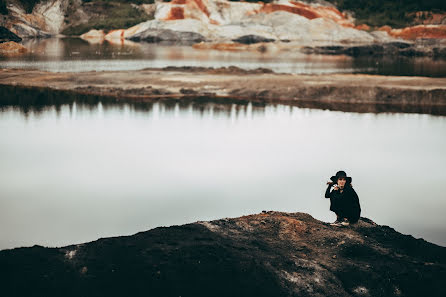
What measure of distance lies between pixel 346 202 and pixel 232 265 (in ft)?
11.1

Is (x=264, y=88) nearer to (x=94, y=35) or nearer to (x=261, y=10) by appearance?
(x=261, y=10)

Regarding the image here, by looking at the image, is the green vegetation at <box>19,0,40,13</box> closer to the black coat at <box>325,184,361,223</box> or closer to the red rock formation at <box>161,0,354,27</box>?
the red rock formation at <box>161,0,354,27</box>

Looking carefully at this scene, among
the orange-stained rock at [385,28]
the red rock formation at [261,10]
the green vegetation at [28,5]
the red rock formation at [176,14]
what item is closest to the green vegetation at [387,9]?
the orange-stained rock at [385,28]

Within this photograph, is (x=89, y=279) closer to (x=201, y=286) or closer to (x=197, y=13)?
(x=201, y=286)

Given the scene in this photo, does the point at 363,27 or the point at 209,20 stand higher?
the point at 209,20

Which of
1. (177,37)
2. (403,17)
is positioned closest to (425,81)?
(177,37)

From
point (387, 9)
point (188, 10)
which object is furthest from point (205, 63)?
point (387, 9)

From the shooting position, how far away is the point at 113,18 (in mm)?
140875

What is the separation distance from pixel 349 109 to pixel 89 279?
25.7m

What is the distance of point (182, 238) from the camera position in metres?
9.99

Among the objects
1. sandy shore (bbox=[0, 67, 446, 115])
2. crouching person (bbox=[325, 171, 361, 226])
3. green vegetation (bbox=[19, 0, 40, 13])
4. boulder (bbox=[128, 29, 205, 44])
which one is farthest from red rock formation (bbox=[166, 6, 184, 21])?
crouching person (bbox=[325, 171, 361, 226])

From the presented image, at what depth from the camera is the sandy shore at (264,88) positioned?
33.9 m

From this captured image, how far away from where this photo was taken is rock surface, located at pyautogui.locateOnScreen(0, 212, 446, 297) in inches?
320

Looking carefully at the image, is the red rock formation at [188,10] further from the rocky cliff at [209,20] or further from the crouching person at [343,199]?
the crouching person at [343,199]
